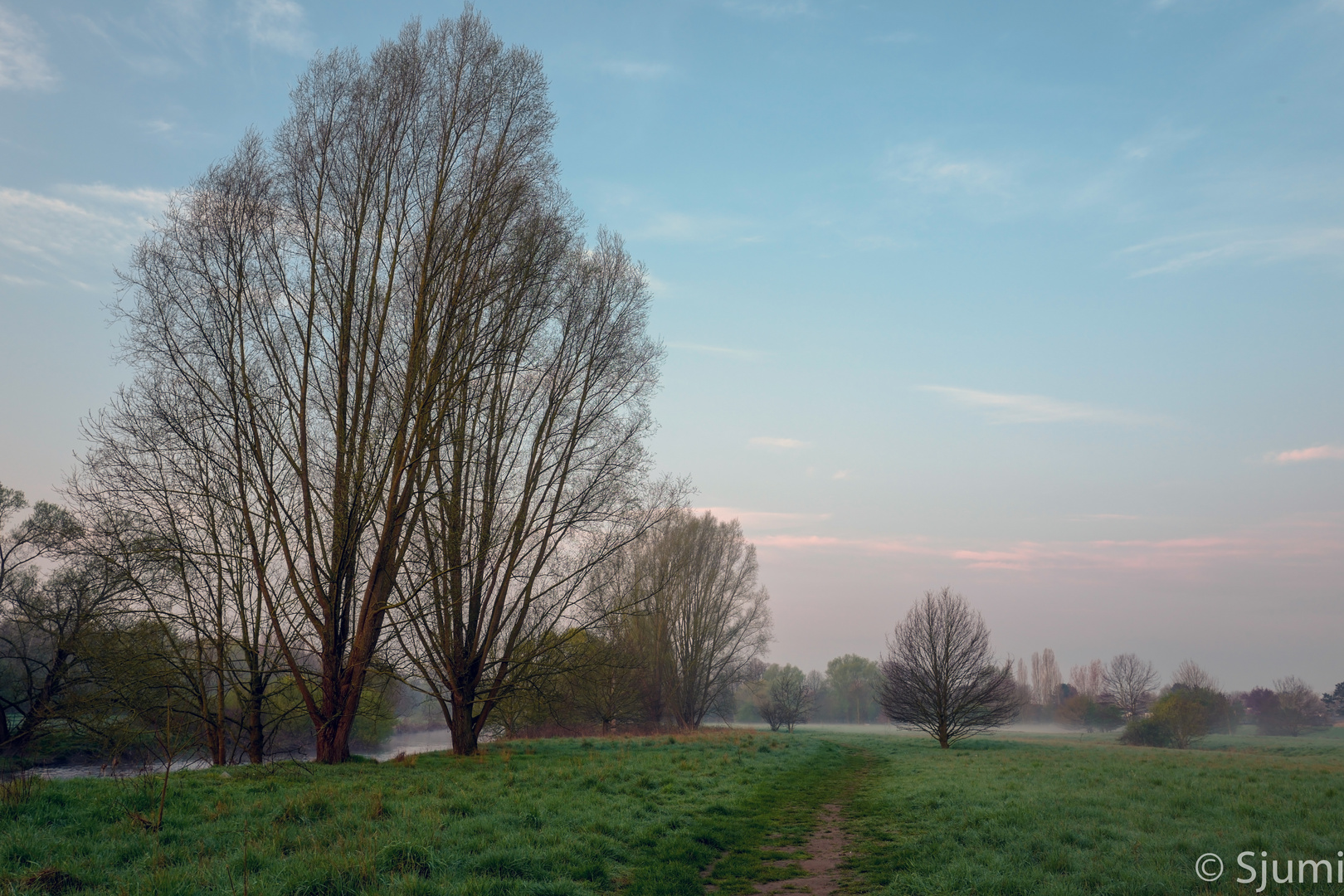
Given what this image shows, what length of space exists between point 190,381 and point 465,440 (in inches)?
234

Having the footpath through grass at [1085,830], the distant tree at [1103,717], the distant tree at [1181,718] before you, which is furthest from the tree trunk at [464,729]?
the distant tree at [1103,717]

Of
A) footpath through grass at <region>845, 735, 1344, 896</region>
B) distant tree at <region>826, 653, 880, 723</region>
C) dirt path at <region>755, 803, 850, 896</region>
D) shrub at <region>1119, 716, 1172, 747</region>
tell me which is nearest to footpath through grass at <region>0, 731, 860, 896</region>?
dirt path at <region>755, 803, 850, 896</region>

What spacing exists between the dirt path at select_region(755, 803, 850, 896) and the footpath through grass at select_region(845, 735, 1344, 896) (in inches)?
9.9

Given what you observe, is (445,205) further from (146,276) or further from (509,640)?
(509,640)

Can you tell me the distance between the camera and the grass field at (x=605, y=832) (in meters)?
5.89

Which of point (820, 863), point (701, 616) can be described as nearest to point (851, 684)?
point (701, 616)

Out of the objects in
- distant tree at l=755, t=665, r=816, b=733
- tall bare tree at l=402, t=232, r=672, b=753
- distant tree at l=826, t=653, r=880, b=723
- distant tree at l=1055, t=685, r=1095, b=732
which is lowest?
distant tree at l=826, t=653, r=880, b=723

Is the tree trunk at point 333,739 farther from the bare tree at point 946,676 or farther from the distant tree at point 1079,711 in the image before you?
the distant tree at point 1079,711

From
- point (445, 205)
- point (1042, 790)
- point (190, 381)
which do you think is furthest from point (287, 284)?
point (1042, 790)

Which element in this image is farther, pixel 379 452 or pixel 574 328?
pixel 574 328

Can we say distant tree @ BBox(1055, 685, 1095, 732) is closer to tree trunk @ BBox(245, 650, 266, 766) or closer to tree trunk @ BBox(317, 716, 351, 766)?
tree trunk @ BBox(245, 650, 266, 766)

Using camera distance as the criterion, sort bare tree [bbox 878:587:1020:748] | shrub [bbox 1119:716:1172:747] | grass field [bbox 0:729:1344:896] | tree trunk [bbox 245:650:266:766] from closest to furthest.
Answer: grass field [bbox 0:729:1344:896] < tree trunk [bbox 245:650:266:766] < bare tree [bbox 878:587:1020:748] < shrub [bbox 1119:716:1172:747]

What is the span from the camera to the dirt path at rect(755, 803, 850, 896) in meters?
6.80

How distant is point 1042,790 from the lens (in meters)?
12.1
